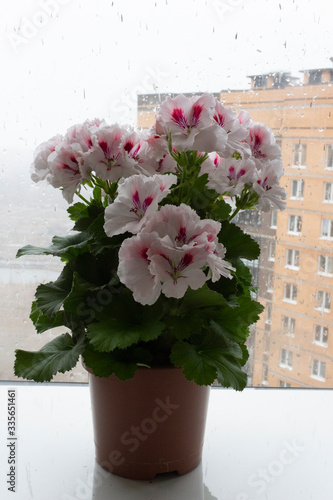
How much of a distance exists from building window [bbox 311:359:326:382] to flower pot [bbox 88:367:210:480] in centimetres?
82

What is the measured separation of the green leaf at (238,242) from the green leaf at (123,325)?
0.50 ft

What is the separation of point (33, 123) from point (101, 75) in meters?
0.20

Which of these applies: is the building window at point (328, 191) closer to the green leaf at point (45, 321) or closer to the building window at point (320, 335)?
the building window at point (320, 335)

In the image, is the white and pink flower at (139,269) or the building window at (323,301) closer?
the white and pink flower at (139,269)

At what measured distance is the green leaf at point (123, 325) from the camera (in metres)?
0.66

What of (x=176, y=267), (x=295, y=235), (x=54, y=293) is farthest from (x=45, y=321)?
(x=295, y=235)

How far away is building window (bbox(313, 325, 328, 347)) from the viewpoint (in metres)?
1.50

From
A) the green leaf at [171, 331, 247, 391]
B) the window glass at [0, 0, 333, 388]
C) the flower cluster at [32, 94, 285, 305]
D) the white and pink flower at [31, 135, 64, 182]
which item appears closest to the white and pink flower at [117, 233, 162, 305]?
the flower cluster at [32, 94, 285, 305]

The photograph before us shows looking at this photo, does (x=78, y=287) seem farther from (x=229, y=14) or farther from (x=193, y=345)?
(x=229, y=14)

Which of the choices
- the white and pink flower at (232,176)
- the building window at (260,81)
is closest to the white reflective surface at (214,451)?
the white and pink flower at (232,176)

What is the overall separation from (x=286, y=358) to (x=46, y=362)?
97 cm

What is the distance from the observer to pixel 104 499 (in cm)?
75

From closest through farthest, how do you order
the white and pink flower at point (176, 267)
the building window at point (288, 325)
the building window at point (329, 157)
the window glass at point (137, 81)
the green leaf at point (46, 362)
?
the white and pink flower at point (176, 267)
the green leaf at point (46, 362)
the window glass at point (137, 81)
the building window at point (329, 157)
the building window at point (288, 325)

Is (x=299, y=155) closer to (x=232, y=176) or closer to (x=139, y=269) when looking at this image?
(x=232, y=176)
